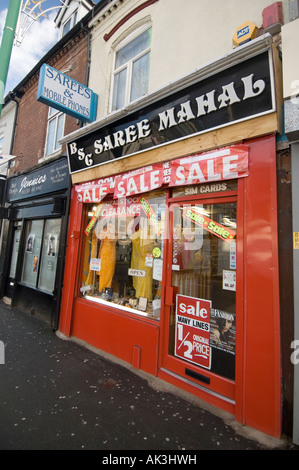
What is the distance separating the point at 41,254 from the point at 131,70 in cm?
531

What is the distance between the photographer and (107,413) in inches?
108

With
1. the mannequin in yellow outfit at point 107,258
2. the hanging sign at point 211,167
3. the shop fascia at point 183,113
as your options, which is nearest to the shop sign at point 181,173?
the hanging sign at point 211,167

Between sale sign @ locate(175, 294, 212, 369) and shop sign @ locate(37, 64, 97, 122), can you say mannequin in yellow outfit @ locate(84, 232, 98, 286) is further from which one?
shop sign @ locate(37, 64, 97, 122)

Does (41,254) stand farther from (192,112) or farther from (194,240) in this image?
(192,112)

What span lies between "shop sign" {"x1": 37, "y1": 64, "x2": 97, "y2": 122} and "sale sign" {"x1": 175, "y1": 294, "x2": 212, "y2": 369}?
14.9 ft

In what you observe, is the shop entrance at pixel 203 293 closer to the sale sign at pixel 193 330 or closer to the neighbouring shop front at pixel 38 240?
the sale sign at pixel 193 330

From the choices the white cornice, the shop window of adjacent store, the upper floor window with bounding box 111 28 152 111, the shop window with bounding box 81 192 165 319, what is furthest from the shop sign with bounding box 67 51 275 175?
the white cornice

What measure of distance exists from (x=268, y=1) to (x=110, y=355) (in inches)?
233

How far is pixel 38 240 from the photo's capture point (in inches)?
274

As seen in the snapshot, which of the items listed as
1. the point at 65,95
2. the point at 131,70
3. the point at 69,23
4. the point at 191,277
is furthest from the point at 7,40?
the point at 69,23

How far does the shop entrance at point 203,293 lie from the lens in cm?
307

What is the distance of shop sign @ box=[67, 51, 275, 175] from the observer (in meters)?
2.73

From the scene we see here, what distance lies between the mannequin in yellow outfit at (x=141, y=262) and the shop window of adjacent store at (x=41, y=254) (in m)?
2.70

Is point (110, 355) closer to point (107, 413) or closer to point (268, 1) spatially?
point (107, 413)
